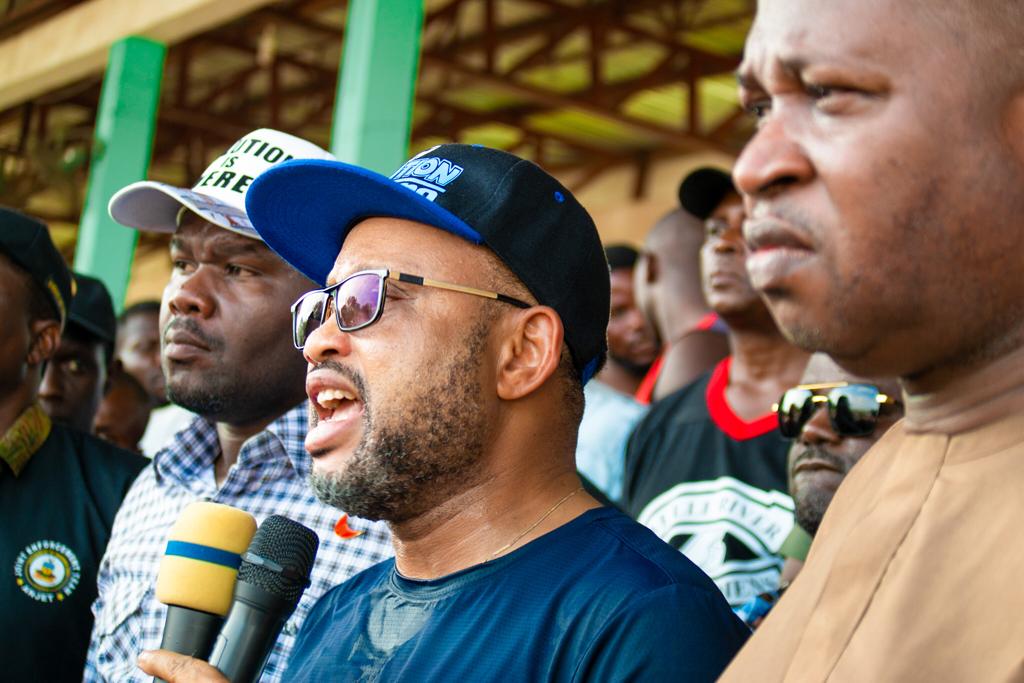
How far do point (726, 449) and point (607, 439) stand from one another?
2.59ft

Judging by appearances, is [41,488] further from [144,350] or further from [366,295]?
[144,350]

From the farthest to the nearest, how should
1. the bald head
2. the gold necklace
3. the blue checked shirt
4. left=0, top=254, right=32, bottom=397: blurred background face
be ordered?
1. the bald head
2. left=0, top=254, right=32, bottom=397: blurred background face
3. the blue checked shirt
4. the gold necklace

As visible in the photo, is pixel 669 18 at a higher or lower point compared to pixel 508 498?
higher

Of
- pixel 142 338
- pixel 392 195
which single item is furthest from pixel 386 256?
pixel 142 338

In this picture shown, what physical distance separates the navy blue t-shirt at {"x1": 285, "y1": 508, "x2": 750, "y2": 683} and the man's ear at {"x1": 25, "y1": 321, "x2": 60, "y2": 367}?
1.62m

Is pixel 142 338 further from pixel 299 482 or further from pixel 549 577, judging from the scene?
pixel 549 577

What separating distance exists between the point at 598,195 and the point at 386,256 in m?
15.0

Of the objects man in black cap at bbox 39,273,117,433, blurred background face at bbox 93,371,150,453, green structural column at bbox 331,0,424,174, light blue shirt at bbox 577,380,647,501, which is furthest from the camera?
green structural column at bbox 331,0,424,174

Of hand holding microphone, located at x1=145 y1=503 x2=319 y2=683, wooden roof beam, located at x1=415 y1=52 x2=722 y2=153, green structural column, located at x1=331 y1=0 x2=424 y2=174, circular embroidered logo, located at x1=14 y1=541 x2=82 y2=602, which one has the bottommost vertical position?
circular embroidered logo, located at x1=14 y1=541 x2=82 y2=602

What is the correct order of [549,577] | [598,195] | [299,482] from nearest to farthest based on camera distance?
1. [549,577]
2. [299,482]
3. [598,195]

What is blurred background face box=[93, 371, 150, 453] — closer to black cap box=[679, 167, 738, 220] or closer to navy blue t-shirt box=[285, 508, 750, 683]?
black cap box=[679, 167, 738, 220]

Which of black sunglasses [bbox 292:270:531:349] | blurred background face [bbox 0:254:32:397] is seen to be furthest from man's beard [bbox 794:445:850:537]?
blurred background face [bbox 0:254:32:397]

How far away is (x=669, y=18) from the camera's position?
12234 millimetres

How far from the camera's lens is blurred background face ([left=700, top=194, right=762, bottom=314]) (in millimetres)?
3832
